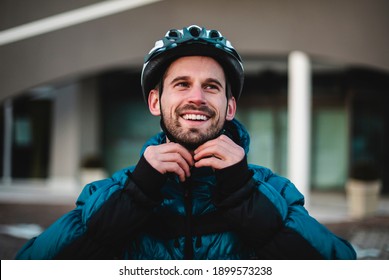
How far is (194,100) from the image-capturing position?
1600 mm

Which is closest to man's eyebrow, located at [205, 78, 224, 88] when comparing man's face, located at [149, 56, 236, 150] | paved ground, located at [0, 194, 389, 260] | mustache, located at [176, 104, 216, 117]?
man's face, located at [149, 56, 236, 150]

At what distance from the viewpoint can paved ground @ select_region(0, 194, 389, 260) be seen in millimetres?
5623

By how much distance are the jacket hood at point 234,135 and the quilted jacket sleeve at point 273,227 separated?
0.23 metres

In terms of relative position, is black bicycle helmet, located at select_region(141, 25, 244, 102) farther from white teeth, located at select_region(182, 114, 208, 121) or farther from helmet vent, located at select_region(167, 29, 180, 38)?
white teeth, located at select_region(182, 114, 208, 121)

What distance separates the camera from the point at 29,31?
6.89 metres

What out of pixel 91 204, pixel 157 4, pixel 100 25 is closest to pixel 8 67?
pixel 100 25

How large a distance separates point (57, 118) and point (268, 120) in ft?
18.4

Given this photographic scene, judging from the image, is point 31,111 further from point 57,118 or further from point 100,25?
point 100,25

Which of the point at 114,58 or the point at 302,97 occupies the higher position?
the point at 114,58

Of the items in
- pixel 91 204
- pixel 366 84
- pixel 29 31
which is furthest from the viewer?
pixel 366 84

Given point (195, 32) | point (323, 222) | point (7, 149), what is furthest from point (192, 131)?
point (7, 149)

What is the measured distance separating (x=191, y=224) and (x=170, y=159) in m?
0.26

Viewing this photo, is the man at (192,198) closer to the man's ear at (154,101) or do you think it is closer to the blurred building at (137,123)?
the man's ear at (154,101)

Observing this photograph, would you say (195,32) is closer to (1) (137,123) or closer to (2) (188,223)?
(2) (188,223)
